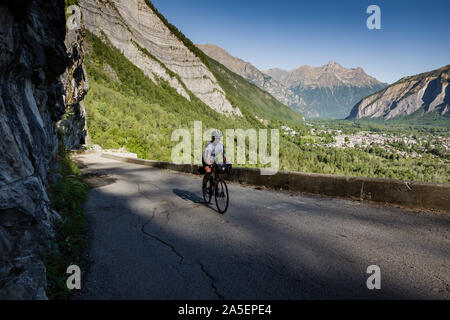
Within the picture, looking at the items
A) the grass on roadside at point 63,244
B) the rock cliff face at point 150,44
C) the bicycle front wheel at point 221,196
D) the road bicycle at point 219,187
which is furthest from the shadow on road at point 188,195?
the rock cliff face at point 150,44

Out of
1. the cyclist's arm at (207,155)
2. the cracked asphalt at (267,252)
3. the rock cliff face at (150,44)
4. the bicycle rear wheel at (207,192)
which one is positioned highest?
the rock cliff face at (150,44)

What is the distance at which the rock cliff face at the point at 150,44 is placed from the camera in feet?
186

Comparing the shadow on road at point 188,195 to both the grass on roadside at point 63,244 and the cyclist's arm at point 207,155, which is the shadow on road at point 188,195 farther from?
the grass on roadside at point 63,244

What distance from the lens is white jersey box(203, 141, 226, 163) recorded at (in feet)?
18.8

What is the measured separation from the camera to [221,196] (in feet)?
18.2

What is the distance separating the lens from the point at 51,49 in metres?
4.75

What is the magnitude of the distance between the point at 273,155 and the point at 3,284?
8470 centimetres

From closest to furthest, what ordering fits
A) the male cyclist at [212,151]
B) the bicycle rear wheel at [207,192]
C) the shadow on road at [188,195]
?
the male cyclist at [212,151], the bicycle rear wheel at [207,192], the shadow on road at [188,195]

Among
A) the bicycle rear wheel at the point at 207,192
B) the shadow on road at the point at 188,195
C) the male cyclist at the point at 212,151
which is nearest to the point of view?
the male cyclist at the point at 212,151

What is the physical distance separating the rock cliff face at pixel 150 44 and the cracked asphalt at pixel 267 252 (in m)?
66.5

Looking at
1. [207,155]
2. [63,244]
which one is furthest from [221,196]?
[63,244]

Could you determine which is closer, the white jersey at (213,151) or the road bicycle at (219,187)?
the road bicycle at (219,187)

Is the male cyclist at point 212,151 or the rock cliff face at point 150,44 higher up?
the rock cliff face at point 150,44
